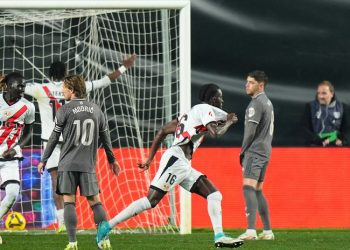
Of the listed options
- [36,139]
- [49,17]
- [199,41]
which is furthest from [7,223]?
[199,41]

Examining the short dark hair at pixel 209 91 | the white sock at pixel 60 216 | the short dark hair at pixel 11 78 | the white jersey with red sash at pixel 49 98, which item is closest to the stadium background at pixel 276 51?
the white jersey with red sash at pixel 49 98

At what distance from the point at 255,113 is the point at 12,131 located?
3.09 meters

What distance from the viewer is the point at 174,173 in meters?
13.3

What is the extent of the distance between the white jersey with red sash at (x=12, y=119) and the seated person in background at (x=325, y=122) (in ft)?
16.0

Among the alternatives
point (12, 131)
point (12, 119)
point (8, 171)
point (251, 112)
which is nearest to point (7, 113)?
point (12, 119)

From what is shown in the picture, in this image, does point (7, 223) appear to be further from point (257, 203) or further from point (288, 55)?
point (288, 55)

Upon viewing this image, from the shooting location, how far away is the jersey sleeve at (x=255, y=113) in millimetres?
14516

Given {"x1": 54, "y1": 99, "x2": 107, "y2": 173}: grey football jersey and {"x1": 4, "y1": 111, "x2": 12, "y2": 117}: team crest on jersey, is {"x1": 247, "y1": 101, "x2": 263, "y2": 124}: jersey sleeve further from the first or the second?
{"x1": 4, "y1": 111, "x2": 12, "y2": 117}: team crest on jersey

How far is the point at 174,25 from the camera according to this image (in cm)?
1766

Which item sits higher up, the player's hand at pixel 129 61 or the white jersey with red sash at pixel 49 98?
the player's hand at pixel 129 61

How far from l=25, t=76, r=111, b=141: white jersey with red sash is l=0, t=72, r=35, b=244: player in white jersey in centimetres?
110

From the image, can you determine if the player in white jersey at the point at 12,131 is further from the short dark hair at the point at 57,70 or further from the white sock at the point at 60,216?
the white sock at the point at 60,216

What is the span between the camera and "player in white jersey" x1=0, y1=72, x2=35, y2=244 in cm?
1469

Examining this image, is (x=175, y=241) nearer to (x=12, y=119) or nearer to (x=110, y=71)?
(x=12, y=119)
